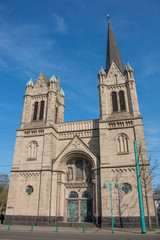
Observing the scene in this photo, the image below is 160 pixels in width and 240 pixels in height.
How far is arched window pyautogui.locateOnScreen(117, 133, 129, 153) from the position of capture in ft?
87.1

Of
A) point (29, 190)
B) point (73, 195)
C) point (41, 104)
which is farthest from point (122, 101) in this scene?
point (29, 190)

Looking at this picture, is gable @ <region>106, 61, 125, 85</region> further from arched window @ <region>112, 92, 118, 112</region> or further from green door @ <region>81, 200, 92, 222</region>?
green door @ <region>81, 200, 92, 222</region>

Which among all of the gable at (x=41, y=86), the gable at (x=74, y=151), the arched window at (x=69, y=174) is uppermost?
the gable at (x=41, y=86)

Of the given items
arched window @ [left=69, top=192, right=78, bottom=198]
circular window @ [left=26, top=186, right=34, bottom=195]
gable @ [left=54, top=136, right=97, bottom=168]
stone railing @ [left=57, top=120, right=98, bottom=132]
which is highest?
stone railing @ [left=57, top=120, right=98, bottom=132]

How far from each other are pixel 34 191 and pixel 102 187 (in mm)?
9386

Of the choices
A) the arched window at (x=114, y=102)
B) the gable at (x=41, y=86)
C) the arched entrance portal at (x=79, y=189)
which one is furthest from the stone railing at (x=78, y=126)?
the gable at (x=41, y=86)

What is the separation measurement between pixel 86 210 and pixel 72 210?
2.04m

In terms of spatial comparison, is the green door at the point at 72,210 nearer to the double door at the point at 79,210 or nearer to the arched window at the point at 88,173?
the double door at the point at 79,210

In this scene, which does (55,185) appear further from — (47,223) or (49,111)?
(49,111)

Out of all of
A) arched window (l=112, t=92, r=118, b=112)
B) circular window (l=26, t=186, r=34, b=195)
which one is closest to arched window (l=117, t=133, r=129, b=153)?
arched window (l=112, t=92, r=118, b=112)

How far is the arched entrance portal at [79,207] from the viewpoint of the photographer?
2618 cm

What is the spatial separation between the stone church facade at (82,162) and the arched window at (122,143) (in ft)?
0.43

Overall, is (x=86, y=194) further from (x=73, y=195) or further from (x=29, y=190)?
(x=29, y=190)

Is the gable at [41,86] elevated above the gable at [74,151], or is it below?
above
